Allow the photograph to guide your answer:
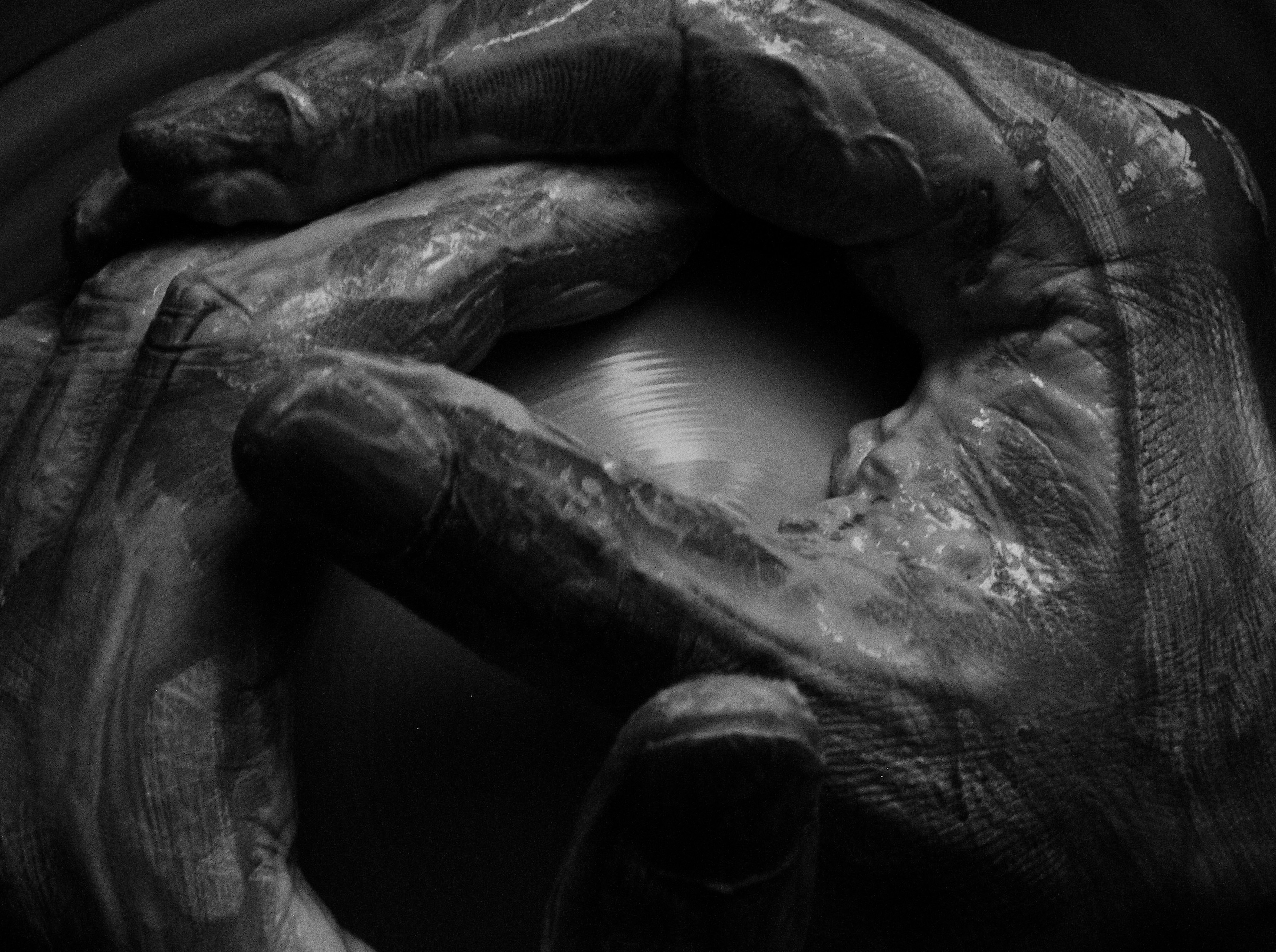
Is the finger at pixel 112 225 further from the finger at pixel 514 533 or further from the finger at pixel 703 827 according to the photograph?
the finger at pixel 703 827

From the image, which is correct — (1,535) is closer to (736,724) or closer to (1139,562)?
(736,724)

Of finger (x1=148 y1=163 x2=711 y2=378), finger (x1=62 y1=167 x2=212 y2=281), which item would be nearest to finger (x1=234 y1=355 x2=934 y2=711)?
finger (x1=148 y1=163 x2=711 y2=378)

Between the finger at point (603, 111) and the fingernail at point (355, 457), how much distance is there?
0.20 m

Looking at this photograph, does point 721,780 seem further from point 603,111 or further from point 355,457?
point 603,111

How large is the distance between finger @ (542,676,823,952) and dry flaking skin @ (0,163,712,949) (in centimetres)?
17

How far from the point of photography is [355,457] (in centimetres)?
73

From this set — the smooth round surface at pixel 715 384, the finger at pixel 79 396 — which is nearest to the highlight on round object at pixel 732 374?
the smooth round surface at pixel 715 384

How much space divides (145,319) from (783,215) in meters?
0.31

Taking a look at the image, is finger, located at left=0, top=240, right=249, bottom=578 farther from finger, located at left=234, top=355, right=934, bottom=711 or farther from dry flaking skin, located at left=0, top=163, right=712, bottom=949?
finger, located at left=234, top=355, right=934, bottom=711

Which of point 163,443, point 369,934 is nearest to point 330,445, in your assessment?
point 163,443

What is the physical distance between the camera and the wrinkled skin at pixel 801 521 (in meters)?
0.74

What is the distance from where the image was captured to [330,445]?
0.74m

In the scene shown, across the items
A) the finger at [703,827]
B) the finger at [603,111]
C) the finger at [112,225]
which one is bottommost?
the finger at [703,827]

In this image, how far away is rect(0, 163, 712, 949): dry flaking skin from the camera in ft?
2.64
